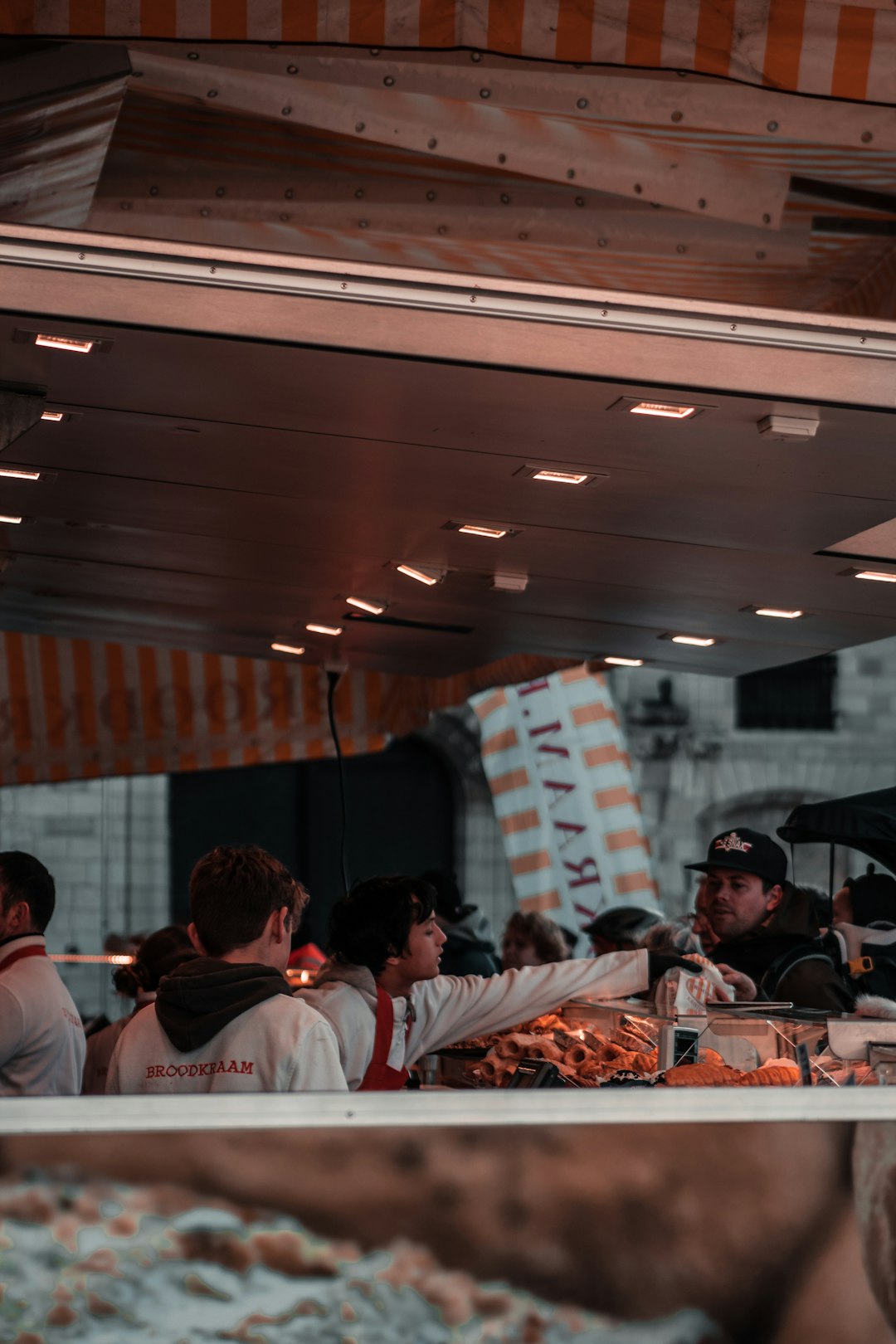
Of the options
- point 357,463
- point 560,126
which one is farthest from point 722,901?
point 560,126

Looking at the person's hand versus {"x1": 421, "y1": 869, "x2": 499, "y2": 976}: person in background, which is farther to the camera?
{"x1": 421, "y1": 869, "x2": 499, "y2": 976}: person in background

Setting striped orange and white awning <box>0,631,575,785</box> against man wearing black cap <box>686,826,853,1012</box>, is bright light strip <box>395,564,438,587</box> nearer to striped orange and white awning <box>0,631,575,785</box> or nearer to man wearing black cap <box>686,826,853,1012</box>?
man wearing black cap <box>686,826,853,1012</box>

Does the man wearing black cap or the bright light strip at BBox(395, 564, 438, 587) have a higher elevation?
the bright light strip at BBox(395, 564, 438, 587)

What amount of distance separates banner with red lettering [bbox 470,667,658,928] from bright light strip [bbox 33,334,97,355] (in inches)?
358

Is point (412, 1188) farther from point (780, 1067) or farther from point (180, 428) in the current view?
point (180, 428)

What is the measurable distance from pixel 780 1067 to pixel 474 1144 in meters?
1.43

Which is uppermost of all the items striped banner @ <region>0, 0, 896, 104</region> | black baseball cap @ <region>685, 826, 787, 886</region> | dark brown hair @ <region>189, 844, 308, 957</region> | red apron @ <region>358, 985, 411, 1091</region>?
striped banner @ <region>0, 0, 896, 104</region>

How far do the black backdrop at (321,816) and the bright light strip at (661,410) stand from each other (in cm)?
1364

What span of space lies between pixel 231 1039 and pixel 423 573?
2.11 metres

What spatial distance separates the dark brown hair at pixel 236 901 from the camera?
284 cm

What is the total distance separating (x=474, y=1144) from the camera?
1.78m

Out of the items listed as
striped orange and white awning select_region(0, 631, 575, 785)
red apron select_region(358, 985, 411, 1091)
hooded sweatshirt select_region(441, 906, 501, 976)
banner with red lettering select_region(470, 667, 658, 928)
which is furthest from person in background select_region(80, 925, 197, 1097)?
banner with red lettering select_region(470, 667, 658, 928)

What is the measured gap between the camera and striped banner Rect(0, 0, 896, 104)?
16.1 ft

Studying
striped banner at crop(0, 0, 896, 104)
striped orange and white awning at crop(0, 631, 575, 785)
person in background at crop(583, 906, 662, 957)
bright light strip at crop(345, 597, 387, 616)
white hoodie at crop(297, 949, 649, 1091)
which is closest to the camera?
white hoodie at crop(297, 949, 649, 1091)
